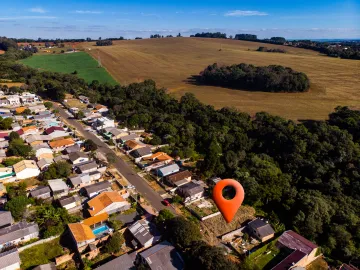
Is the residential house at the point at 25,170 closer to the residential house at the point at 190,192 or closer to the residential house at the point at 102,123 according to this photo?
the residential house at the point at 102,123

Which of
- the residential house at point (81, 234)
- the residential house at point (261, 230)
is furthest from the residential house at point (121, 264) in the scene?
the residential house at point (261, 230)

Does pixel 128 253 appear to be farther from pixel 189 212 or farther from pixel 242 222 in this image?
pixel 242 222

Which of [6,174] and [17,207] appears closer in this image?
[17,207]

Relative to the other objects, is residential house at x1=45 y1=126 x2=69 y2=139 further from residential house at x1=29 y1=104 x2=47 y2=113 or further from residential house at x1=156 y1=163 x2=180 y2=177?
residential house at x1=156 y1=163 x2=180 y2=177

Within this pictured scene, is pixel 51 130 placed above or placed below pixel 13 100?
below

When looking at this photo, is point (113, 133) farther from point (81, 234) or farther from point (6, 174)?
point (81, 234)

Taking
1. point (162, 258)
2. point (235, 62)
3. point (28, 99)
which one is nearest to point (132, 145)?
point (162, 258)

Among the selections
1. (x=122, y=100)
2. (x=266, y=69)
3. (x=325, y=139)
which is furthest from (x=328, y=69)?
(x=122, y=100)
